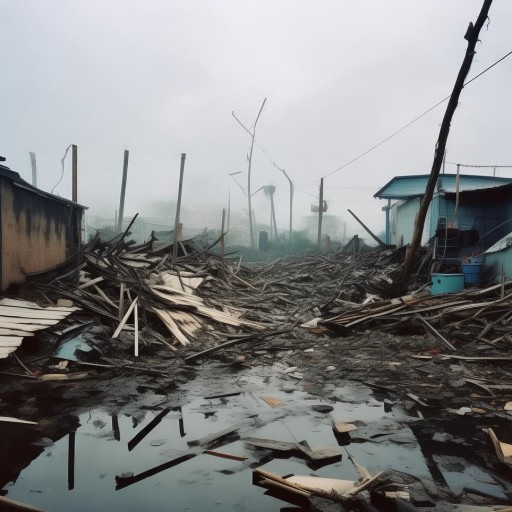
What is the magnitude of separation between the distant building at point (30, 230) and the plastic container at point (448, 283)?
9997mm

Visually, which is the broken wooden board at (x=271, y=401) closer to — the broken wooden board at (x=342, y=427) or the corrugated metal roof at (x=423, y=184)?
the broken wooden board at (x=342, y=427)

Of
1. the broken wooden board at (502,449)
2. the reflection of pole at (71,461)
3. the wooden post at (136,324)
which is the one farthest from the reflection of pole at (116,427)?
the broken wooden board at (502,449)

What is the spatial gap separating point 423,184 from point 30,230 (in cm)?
1850

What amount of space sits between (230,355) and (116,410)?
2.87 m

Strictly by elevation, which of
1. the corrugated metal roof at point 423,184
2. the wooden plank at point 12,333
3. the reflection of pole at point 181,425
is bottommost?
the reflection of pole at point 181,425

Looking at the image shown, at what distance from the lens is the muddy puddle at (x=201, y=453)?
2766 millimetres

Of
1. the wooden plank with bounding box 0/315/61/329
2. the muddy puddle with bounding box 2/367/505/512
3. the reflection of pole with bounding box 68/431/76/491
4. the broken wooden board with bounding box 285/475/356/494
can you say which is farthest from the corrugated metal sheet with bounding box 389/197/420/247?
the reflection of pole with bounding box 68/431/76/491

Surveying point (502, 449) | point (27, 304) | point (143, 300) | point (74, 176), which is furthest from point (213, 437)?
point (74, 176)

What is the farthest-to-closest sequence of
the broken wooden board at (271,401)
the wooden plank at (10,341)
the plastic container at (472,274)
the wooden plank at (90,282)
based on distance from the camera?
1. the plastic container at (472,274)
2. the wooden plank at (90,282)
3. the wooden plank at (10,341)
4. the broken wooden board at (271,401)

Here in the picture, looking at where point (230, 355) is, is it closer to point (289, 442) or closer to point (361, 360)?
Answer: point (361, 360)

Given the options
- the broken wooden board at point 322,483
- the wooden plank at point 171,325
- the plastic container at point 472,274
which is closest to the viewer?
the broken wooden board at point 322,483

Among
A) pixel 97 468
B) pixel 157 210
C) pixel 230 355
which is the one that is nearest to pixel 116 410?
pixel 97 468

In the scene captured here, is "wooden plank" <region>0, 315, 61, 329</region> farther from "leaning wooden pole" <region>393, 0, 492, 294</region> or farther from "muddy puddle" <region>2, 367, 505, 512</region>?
"leaning wooden pole" <region>393, 0, 492, 294</region>

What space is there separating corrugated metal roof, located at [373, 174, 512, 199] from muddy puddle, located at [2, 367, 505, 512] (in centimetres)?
1649
